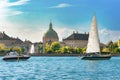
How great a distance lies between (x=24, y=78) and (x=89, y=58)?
54.2m

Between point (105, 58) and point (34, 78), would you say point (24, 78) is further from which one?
point (105, 58)

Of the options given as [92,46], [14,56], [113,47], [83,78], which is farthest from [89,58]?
[113,47]

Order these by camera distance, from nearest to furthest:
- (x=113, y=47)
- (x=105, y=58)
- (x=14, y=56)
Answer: (x=14, y=56), (x=105, y=58), (x=113, y=47)

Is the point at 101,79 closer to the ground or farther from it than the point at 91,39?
closer to the ground

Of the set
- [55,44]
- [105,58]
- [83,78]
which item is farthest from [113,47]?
[83,78]

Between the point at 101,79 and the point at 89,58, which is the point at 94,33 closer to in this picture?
the point at 89,58

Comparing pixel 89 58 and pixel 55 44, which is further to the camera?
pixel 55 44

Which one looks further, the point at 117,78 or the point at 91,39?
the point at 91,39

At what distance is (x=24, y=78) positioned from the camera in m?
40.4

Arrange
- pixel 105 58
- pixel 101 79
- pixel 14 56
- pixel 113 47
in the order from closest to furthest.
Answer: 1. pixel 101 79
2. pixel 14 56
3. pixel 105 58
4. pixel 113 47

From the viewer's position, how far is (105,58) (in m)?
99.2

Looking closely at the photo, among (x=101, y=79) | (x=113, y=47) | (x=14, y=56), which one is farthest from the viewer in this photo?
(x=113, y=47)

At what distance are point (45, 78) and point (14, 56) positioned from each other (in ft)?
172

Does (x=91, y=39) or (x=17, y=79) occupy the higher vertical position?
(x=91, y=39)
